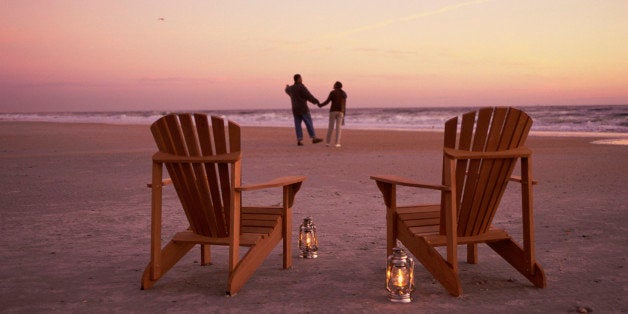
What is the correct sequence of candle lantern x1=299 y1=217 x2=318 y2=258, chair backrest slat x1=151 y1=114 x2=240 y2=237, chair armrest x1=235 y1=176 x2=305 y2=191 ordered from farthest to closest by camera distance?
candle lantern x1=299 y1=217 x2=318 y2=258
chair backrest slat x1=151 y1=114 x2=240 y2=237
chair armrest x1=235 y1=176 x2=305 y2=191

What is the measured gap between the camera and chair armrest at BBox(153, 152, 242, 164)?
380 cm

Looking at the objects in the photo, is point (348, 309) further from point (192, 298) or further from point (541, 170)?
point (541, 170)

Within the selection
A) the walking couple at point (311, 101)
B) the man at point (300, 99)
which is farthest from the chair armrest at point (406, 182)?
the man at point (300, 99)

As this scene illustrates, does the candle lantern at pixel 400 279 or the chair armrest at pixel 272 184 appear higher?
the chair armrest at pixel 272 184

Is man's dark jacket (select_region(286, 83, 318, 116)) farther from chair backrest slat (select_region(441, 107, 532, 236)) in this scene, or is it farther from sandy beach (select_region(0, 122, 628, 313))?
chair backrest slat (select_region(441, 107, 532, 236))

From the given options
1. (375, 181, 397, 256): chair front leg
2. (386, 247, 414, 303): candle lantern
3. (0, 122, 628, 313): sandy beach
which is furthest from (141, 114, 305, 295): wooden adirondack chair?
(386, 247, 414, 303): candle lantern

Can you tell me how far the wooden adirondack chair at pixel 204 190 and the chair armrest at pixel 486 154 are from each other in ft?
3.84

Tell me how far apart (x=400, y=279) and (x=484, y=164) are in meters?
0.92

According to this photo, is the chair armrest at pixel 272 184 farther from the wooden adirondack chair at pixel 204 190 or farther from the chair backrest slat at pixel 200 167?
the chair backrest slat at pixel 200 167

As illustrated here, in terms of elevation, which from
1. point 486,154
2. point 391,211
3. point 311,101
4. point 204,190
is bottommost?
point 391,211

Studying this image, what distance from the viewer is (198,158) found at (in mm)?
3896

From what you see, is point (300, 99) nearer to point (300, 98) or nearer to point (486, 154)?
point (300, 98)

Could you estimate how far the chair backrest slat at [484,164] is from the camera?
387 centimetres

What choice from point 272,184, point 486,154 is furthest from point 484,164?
point 272,184
